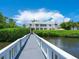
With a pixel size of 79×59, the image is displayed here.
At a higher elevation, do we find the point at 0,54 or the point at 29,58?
the point at 0,54

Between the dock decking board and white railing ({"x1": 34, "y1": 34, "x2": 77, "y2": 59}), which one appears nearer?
white railing ({"x1": 34, "y1": 34, "x2": 77, "y2": 59})

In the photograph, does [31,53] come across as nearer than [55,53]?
No

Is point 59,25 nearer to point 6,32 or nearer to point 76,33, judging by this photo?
point 76,33

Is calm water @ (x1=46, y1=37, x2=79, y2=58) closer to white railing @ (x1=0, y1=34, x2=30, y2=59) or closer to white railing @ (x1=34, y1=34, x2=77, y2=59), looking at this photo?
white railing @ (x1=0, y1=34, x2=30, y2=59)

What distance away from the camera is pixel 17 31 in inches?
1458

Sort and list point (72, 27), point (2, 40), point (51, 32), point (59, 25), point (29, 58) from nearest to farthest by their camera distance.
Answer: point (29, 58), point (2, 40), point (51, 32), point (72, 27), point (59, 25)

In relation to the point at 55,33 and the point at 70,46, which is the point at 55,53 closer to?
the point at 70,46

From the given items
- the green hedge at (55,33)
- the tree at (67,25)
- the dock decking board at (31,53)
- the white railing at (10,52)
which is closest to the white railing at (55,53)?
the dock decking board at (31,53)

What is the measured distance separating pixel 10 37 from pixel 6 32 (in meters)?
1.17

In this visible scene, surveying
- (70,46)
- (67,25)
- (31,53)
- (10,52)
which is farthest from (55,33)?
(10,52)

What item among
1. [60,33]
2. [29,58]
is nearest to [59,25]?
[60,33]

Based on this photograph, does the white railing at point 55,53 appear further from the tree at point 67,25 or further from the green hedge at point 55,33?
the tree at point 67,25

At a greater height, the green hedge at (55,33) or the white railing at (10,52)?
the white railing at (10,52)

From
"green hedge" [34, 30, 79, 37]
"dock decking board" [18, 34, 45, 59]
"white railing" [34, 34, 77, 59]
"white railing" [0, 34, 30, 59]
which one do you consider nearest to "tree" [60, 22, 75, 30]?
"green hedge" [34, 30, 79, 37]
